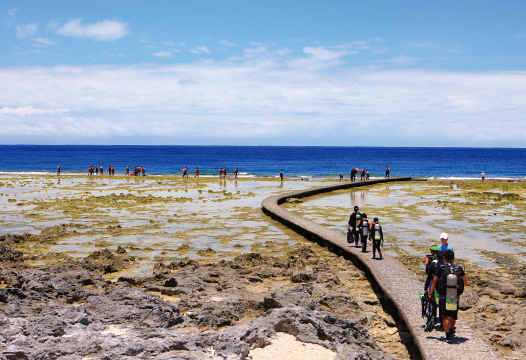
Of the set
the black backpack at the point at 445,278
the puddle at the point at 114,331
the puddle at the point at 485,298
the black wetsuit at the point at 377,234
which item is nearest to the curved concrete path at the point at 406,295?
the black wetsuit at the point at 377,234

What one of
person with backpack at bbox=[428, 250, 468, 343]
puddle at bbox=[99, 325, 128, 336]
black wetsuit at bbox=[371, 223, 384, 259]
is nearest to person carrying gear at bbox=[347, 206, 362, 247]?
black wetsuit at bbox=[371, 223, 384, 259]

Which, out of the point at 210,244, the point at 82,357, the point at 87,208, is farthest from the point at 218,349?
the point at 87,208

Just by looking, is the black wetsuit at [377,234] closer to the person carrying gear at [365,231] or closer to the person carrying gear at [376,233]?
the person carrying gear at [376,233]

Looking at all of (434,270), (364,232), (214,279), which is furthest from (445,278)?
(214,279)

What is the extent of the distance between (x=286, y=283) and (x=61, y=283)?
6.89 meters

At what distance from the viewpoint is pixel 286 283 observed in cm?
1396

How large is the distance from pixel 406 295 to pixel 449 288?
10.5ft

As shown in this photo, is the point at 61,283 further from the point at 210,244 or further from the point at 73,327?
the point at 210,244

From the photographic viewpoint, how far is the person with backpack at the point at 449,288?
8117 mm

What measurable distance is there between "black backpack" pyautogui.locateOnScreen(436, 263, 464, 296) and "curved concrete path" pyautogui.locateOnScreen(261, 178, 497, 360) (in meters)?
0.99

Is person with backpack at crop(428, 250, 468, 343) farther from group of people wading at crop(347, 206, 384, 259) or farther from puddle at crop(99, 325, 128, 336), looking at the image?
puddle at crop(99, 325, 128, 336)

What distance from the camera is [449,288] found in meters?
8.12

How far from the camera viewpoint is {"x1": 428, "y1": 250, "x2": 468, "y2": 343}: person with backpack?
26.6ft

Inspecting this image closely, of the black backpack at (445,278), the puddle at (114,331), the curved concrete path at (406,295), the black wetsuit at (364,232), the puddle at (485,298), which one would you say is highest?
the black backpack at (445,278)
